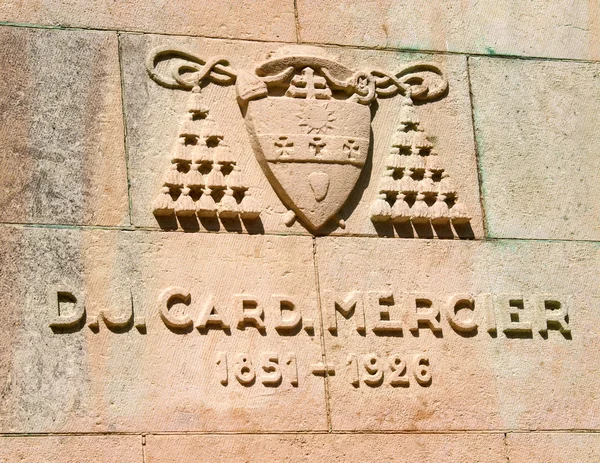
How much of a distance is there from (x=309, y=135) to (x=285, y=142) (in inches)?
4.7

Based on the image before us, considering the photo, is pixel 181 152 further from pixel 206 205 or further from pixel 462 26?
pixel 462 26

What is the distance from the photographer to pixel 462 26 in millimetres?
6785

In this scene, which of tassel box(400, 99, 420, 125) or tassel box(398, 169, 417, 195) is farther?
tassel box(400, 99, 420, 125)

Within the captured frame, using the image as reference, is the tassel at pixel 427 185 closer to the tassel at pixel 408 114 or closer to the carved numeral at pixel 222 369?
the tassel at pixel 408 114

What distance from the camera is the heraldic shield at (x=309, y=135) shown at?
244 inches

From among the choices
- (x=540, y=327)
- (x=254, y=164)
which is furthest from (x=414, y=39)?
(x=540, y=327)

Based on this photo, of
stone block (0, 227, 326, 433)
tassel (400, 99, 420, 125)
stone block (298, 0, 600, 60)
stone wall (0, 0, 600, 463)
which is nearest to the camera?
stone block (0, 227, 326, 433)

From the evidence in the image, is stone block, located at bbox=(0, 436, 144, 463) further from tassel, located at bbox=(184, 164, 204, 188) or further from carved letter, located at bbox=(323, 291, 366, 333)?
tassel, located at bbox=(184, 164, 204, 188)

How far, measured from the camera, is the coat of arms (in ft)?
20.1

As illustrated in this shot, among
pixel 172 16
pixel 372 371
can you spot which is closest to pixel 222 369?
pixel 372 371

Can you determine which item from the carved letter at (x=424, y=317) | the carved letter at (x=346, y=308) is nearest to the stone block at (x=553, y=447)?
the carved letter at (x=424, y=317)

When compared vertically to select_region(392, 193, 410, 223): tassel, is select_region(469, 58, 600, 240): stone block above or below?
above

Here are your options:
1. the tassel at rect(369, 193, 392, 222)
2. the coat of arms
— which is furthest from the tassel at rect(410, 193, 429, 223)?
the tassel at rect(369, 193, 392, 222)

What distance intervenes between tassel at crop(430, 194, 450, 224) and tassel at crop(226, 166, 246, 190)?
0.91 metres
